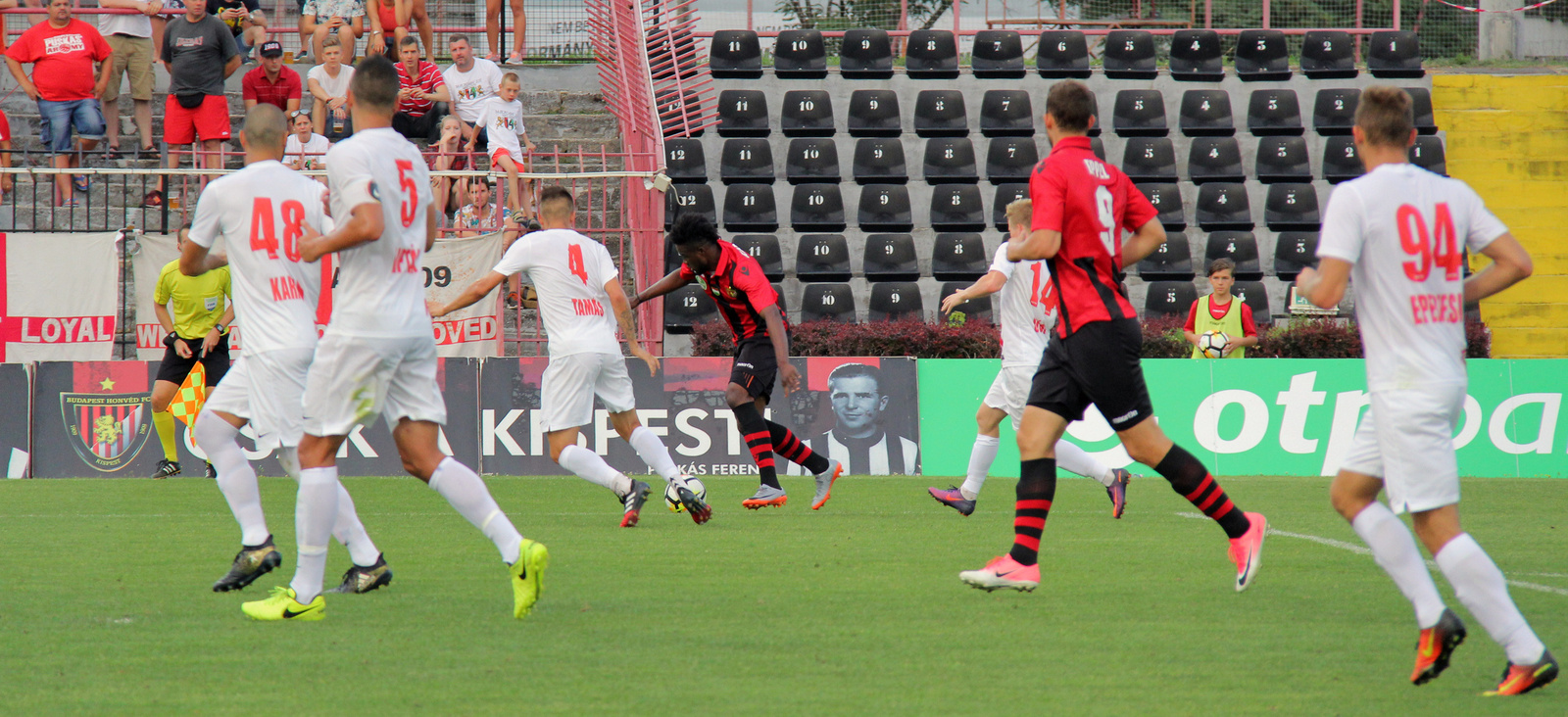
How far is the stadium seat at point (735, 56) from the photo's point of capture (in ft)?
65.7

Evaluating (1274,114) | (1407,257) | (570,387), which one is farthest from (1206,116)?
(1407,257)

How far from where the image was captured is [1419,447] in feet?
13.4

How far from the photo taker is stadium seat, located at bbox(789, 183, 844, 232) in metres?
18.2

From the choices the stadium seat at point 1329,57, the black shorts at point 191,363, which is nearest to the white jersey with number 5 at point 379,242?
the black shorts at point 191,363

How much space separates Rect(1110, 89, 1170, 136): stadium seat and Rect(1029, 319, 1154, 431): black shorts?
45.8 feet

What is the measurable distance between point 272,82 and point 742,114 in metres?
5.96

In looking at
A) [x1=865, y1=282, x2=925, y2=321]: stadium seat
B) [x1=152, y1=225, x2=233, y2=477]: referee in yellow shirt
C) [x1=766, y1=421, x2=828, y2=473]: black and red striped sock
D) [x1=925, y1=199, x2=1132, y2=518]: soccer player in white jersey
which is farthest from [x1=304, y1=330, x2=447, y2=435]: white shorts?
[x1=865, y1=282, x2=925, y2=321]: stadium seat

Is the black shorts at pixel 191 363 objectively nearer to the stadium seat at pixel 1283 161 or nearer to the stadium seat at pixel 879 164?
the stadium seat at pixel 879 164

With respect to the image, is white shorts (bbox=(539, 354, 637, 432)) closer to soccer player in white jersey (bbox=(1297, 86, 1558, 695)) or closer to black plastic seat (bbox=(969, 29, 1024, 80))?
soccer player in white jersey (bbox=(1297, 86, 1558, 695))

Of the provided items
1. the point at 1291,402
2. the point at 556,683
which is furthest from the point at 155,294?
the point at 1291,402

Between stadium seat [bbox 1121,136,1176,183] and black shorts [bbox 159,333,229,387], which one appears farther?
stadium seat [bbox 1121,136,1176,183]

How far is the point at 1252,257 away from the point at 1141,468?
18.4 feet

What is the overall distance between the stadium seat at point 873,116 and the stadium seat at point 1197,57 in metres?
4.17

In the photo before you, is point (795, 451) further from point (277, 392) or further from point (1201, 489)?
point (277, 392)
